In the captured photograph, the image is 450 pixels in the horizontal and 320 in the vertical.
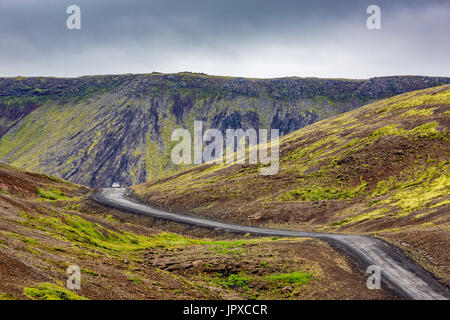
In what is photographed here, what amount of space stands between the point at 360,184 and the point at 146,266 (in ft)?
147

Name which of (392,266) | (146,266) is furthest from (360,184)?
(146,266)

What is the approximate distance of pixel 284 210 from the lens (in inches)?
2420

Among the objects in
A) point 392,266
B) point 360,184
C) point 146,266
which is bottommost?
point 146,266

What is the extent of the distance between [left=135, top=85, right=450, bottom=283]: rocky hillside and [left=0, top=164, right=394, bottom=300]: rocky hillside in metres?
10.2

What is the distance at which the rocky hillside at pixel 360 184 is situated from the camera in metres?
45.2

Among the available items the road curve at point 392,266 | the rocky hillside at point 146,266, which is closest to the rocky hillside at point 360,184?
the road curve at point 392,266

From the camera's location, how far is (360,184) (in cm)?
6397

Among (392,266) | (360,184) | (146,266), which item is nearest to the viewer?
(392,266)

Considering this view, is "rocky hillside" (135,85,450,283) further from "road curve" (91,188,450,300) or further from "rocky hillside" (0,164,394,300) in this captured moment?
"rocky hillside" (0,164,394,300)

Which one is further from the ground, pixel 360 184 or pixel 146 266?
pixel 360 184

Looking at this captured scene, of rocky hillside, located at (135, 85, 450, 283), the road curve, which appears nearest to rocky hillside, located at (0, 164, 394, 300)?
the road curve

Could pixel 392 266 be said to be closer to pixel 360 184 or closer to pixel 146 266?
pixel 146 266

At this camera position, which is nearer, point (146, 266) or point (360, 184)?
point (146, 266)
